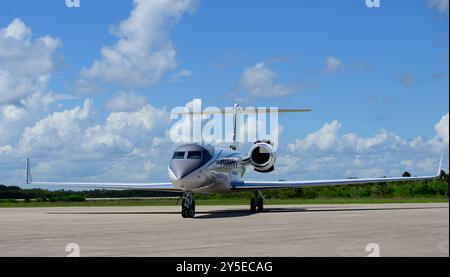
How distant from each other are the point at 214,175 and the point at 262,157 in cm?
567

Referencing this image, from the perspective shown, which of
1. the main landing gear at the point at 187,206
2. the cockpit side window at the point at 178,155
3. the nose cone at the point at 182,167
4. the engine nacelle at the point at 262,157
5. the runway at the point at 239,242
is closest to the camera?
the runway at the point at 239,242

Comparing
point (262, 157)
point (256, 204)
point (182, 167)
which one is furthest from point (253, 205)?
point (182, 167)

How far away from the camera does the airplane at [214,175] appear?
29.2 meters

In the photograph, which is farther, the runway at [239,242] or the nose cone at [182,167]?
the nose cone at [182,167]

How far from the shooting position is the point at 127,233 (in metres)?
19.5

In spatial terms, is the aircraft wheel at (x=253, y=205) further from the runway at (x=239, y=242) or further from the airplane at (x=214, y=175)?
the runway at (x=239, y=242)

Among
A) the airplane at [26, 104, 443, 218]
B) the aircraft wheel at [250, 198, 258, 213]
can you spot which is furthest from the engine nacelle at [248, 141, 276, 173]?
the aircraft wheel at [250, 198, 258, 213]

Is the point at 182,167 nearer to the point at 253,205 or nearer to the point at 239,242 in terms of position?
the point at 253,205

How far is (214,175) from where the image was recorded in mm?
32156

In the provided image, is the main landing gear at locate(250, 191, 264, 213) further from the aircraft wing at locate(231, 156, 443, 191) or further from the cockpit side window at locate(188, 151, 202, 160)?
the cockpit side window at locate(188, 151, 202, 160)

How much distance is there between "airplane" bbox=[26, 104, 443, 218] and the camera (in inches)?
1151

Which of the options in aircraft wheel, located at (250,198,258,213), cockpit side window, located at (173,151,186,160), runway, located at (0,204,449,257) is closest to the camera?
runway, located at (0,204,449,257)

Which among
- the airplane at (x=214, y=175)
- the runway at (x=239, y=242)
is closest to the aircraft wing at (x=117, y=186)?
the airplane at (x=214, y=175)
